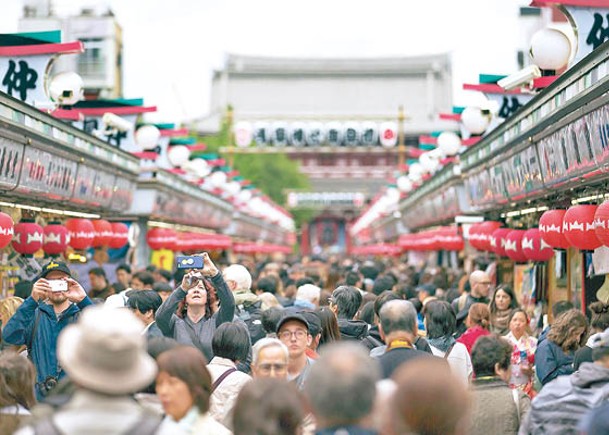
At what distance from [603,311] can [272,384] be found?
5.06m

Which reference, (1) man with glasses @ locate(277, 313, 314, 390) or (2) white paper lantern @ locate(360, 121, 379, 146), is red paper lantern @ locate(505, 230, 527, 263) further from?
(2) white paper lantern @ locate(360, 121, 379, 146)

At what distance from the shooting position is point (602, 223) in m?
10.5

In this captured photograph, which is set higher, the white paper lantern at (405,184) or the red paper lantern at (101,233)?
the white paper lantern at (405,184)

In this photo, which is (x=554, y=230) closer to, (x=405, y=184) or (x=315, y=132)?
(x=405, y=184)

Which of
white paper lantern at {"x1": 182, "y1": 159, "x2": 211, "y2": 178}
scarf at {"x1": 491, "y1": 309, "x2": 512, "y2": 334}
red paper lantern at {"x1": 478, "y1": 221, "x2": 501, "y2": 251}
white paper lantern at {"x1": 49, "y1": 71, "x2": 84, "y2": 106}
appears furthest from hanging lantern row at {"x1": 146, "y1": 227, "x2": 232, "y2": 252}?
scarf at {"x1": 491, "y1": 309, "x2": 512, "y2": 334}

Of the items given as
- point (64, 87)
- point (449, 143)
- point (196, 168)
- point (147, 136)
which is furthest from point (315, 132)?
point (64, 87)

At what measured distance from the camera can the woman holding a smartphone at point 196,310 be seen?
32.1 feet

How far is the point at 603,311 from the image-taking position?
10125 millimetres

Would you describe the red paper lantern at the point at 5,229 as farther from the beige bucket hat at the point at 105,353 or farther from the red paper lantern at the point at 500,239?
the beige bucket hat at the point at 105,353

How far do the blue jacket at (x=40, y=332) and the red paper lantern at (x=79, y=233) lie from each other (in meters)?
9.31

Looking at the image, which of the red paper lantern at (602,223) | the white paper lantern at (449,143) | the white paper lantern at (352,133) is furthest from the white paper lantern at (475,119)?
the white paper lantern at (352,133)

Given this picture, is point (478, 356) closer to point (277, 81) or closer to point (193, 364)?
point (193, 364)

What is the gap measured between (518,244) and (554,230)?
10.4 ft

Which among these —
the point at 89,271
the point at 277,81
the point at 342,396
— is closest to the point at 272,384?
the point at 342,396
